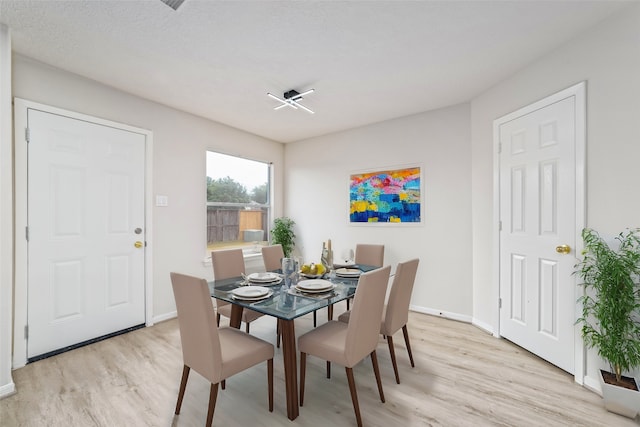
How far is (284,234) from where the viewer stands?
4723 millimetres

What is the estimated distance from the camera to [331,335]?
1.91 meters

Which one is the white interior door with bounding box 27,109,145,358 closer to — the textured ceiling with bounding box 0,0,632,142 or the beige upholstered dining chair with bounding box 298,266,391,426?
the textured ceiling with bounding box 0,0,632,142

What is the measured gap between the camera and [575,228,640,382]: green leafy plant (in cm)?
171

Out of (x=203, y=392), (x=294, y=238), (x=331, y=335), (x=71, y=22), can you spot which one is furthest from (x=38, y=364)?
(x=294, y=238)

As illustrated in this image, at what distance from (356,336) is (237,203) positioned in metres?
3.20

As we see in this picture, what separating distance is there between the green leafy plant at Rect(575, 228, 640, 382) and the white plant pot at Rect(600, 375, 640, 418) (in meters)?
0.10

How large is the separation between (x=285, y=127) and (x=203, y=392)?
3404 millimetres

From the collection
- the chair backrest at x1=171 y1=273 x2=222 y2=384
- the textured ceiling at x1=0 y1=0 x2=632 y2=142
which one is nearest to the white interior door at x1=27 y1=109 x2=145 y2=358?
the textured ceiling at x1=0 y1=0 x2=632 y2=142

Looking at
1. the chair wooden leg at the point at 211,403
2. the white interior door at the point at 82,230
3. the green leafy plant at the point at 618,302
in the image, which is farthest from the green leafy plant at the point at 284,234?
the green leafy plant at the point at 618,302

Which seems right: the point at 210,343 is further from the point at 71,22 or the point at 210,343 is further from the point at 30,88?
the point at 30,88

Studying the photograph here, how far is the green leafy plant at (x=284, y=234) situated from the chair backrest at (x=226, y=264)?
1.78 m

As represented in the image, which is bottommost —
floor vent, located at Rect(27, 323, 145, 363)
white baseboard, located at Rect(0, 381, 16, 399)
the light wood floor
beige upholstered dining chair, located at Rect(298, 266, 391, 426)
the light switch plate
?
the light wood floor

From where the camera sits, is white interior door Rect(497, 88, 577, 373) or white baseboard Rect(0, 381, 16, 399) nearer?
white baseboard Rect(0, 381, 16, 399)

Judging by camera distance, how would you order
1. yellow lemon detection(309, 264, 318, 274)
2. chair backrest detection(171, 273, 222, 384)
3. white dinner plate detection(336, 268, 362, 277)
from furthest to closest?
1. white dinner plate detection(336, 268, 362, 277)
2. yellow lemon detection(309, 264, 318, 274)
3. chair backrest detection(171, 273, 222, 384)
